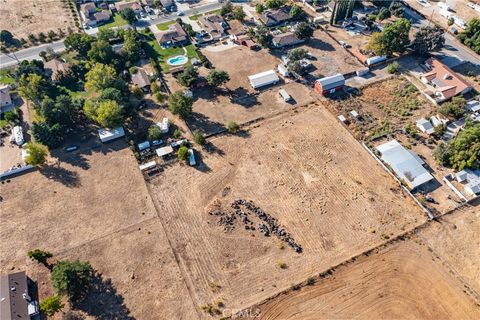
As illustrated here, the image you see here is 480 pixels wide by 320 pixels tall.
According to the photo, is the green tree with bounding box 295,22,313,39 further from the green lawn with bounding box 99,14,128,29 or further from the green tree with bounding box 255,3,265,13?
the green lawn with bounding box 99,14,128,29

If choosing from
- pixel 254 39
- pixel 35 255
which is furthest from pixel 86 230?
pixel 254 39

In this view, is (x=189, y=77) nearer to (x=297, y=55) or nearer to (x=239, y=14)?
(x=297, y=55)

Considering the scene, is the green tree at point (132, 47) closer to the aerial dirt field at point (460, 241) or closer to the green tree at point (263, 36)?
the green tree at point (263, 36)

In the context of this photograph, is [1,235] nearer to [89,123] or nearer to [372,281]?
[89,123]

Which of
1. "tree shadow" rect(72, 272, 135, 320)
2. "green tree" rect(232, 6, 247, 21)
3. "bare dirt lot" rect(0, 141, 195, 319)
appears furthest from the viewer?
"green tree" rect(232, 6, 247, 21)

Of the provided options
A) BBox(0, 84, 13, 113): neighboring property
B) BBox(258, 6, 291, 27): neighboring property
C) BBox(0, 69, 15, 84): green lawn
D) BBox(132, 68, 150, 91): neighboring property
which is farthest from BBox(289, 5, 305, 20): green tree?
BBox(0, 84, 13, 113): neighboring property

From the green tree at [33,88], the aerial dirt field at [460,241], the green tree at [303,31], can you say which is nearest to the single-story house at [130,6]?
the green tree at [33,88]

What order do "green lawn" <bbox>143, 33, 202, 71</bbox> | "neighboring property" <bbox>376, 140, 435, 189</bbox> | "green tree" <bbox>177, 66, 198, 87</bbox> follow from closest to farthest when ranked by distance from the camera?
1. "neighboring property" <bbox>376, 140, 435, 189</bbox>
2. "green tree" <bbox>177, 66, 198, 87</bbox>
3. "green lawn" <bbox>143, 33, 202, 71</bbox>
